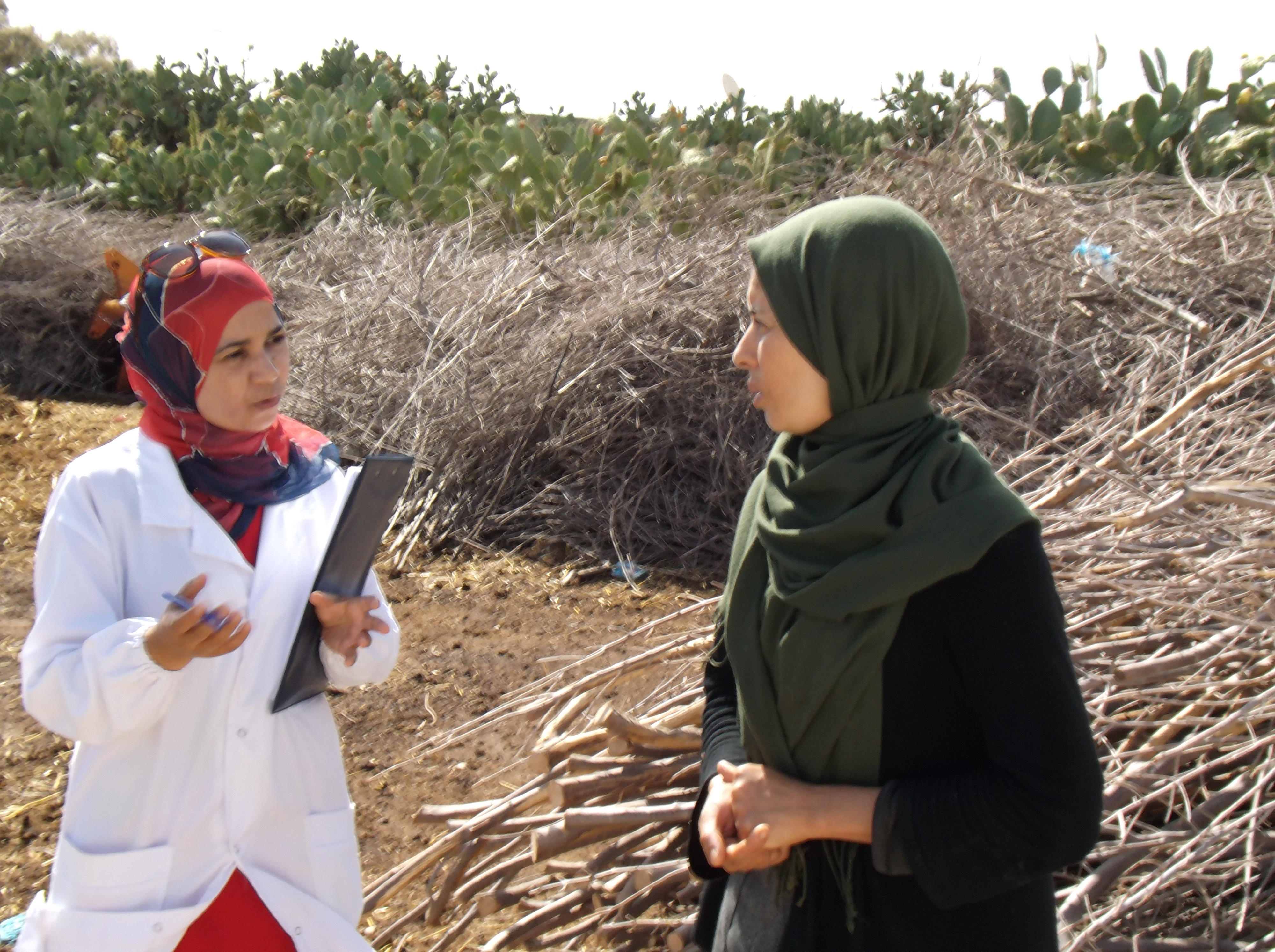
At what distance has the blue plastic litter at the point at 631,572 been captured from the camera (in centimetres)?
559

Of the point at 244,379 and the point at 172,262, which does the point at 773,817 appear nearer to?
the point at 244,379

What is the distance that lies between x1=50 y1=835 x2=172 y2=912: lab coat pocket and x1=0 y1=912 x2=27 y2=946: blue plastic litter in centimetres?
147

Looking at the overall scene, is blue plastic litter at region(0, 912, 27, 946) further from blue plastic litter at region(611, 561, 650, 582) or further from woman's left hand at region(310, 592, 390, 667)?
blue plastic litter at region(611, 561, 650, 582)

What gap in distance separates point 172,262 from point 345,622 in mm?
681

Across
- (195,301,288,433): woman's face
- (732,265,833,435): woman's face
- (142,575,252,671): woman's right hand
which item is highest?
(195,301,288,433): woman's face

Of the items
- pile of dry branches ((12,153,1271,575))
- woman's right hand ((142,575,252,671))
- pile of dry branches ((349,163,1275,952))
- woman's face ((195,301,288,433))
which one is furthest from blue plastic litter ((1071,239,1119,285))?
woman's right hand ((142,575,252,671))

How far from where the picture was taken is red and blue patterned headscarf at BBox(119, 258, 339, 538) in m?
1.88

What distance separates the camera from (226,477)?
192cm

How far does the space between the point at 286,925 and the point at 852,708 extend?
1014 millimetres

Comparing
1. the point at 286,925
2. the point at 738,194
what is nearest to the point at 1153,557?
the point at 286,925

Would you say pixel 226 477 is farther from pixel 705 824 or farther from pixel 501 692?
pixel 501 692

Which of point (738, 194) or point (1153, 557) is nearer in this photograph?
point (1153, 557)

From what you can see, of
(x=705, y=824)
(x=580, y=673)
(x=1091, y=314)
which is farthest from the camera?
(x=1091, y=314)

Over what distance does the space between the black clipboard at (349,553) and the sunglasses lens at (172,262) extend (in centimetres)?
48
